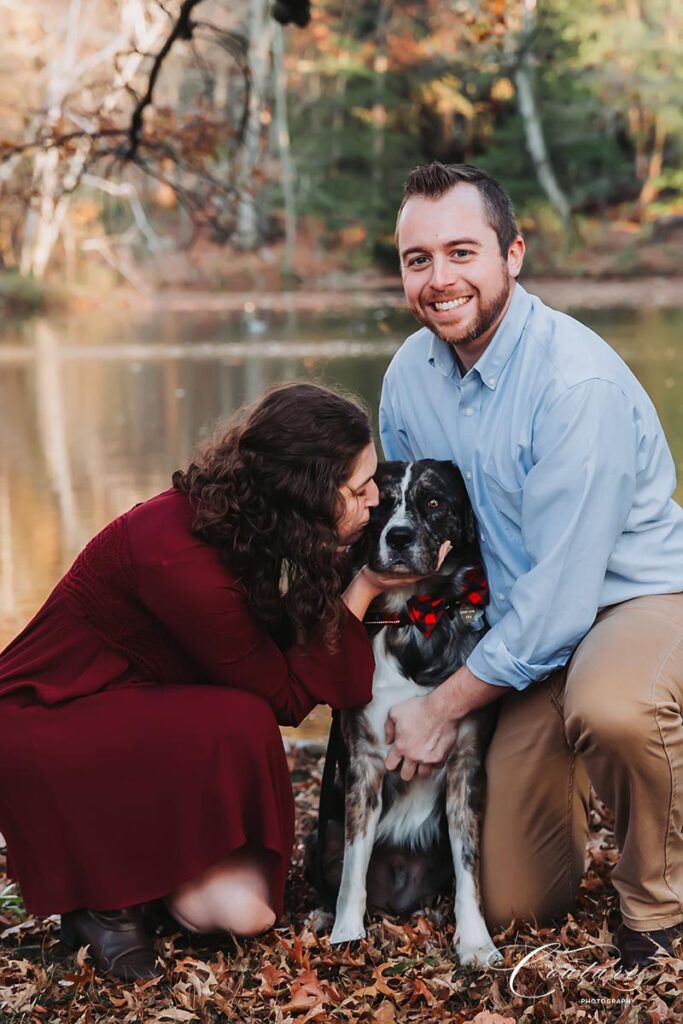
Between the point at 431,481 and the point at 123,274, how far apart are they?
29.4 metres

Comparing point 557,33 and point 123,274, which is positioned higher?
point 557,33

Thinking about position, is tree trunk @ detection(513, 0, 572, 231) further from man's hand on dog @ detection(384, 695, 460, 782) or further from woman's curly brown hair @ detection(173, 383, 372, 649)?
woman's curly brown hair @ detection(173, 383, 372, 649)

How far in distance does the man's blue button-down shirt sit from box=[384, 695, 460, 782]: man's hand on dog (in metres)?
0.20

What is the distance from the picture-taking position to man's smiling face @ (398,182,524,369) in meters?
3.41

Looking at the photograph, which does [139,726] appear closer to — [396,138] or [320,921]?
[320,921]

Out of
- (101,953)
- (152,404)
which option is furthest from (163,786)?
(152,404)

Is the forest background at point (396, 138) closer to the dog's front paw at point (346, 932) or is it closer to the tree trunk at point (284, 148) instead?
the tree trunk at point (284, 148)

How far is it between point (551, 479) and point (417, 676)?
0.68 m

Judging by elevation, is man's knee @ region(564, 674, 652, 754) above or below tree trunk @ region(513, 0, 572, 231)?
below

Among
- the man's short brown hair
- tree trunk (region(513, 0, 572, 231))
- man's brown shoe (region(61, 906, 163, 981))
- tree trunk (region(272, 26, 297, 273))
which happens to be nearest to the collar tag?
the man's short brown hair

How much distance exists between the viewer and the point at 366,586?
3.44m

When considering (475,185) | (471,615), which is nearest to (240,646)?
(471,615)

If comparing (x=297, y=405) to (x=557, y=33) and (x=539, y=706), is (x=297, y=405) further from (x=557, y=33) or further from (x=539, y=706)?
(x=557, y=33)

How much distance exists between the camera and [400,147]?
111 ft
